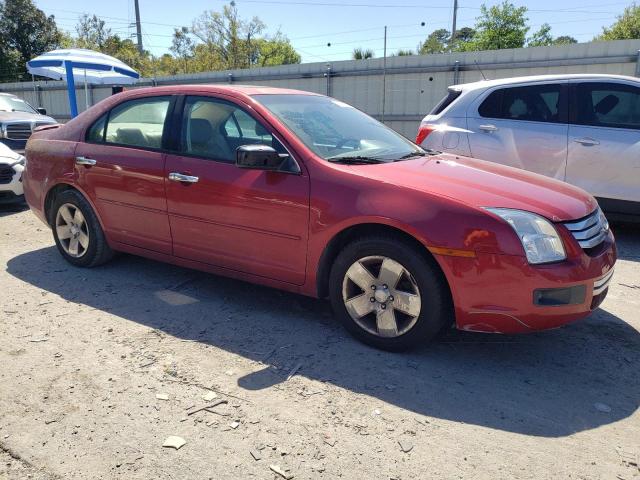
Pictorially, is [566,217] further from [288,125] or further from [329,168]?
[288,125]

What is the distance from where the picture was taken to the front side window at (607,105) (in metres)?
5.63

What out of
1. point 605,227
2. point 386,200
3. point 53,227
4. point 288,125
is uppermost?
point 288,125

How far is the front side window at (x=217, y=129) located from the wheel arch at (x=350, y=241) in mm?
870

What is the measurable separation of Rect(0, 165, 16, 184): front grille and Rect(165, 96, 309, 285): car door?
4.52m

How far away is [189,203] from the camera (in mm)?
3914

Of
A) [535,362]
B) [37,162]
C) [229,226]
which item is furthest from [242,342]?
[37,162]

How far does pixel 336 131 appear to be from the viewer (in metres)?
3.92

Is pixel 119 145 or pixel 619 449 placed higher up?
pixel 119 145

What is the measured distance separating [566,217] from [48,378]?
3.08m

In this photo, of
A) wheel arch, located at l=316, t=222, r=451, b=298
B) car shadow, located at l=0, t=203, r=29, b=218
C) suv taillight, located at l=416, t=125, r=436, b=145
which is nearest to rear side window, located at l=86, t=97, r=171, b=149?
wheel arch, located at l=316, t=222, r=451, b=298

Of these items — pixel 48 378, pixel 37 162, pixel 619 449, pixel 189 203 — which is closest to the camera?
pixel 619 449

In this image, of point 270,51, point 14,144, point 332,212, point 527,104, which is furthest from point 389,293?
point 270,51

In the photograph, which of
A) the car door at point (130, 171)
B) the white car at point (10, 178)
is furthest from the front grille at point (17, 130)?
the car door at point (130, 171)

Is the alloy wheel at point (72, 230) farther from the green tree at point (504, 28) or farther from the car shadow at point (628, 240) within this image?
the green tree at point (504, 28)
